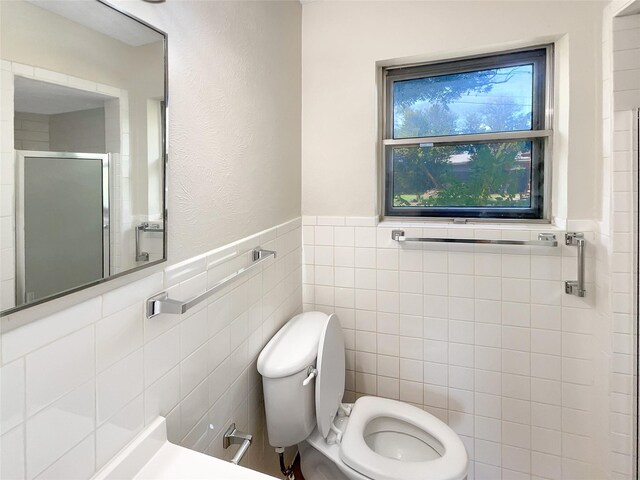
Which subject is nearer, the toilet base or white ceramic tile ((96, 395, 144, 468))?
white ceramic tile ((96, 395, 144, 468))

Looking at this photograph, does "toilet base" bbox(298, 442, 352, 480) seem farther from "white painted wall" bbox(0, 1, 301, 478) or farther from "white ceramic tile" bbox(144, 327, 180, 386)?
"white ceramic tile" bbox(144, 327, 180, 386)

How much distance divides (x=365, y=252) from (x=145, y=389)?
1194mm

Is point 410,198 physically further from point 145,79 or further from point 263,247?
point 145,79

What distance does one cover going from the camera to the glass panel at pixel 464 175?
1.67m

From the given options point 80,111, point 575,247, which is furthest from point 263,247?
point 575,247

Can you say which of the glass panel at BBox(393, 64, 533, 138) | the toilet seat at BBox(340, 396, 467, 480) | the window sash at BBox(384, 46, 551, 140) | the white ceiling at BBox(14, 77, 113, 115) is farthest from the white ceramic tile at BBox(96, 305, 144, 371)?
the window sash at BBox(384, 46, 551, 140)

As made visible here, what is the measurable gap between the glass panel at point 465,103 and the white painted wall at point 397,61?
13cm

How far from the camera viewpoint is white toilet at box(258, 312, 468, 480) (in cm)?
124

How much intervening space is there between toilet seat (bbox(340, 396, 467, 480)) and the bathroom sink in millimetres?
624

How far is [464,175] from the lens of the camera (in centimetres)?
174

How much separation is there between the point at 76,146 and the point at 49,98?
81mm

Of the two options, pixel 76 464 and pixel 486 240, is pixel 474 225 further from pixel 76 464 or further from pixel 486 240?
pixel 76 464

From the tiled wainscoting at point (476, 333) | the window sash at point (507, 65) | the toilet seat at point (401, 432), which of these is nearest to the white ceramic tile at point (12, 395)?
the toilet seat at point (401, 432)

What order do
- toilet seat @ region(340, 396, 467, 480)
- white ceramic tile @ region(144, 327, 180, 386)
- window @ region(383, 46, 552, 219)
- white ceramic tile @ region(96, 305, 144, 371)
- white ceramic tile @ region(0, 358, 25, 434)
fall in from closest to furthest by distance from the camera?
white ceramic tile @ region(0, 358, 25, 434), white ceramic tile @ region(96, 305, 144, 371), white ceramic tile @ region(144, 327, 180, 386), toilet seat @ region(340, 396, 467, 480), window @ region(383, 46, 552, 219)
